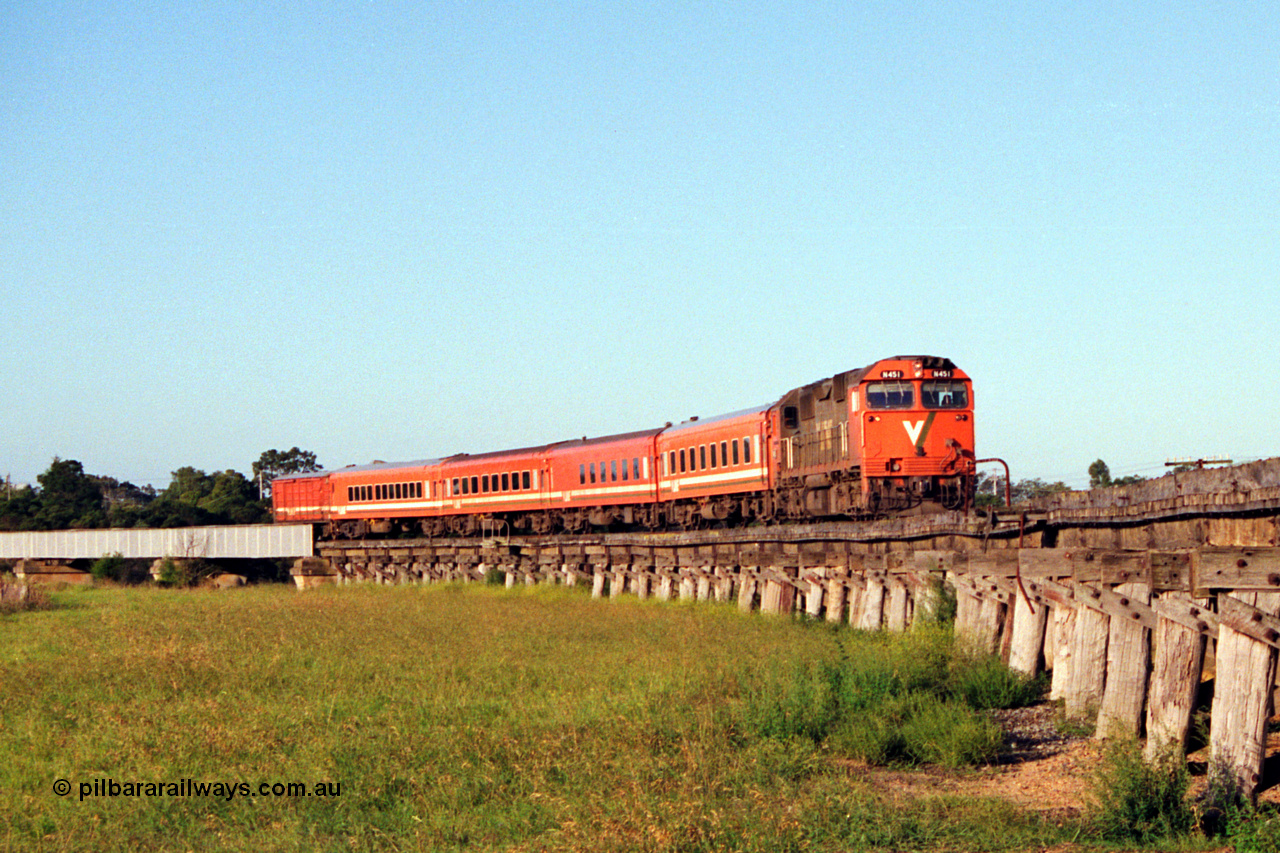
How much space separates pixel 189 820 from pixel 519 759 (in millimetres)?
2723

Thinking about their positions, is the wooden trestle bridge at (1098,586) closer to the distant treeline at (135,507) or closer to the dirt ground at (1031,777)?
the dirt ground at (1031,777)

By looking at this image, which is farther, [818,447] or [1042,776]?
[818,447]

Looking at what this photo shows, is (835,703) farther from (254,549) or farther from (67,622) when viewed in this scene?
(254,549)

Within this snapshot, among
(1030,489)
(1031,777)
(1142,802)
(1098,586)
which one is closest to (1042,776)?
(1031,777)

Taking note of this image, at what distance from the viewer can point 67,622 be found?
1071 inches

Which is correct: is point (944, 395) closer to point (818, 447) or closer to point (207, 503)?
point (818, 447)

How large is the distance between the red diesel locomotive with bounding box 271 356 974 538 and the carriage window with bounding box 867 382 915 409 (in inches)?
0.8

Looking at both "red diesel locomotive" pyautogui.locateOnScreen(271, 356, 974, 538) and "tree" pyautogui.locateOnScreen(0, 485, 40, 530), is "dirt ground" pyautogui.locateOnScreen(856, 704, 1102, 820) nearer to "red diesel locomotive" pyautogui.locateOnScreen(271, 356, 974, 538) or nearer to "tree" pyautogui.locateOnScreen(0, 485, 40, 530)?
"red diesel locomotive" pyautogui.locateOnScreen(271, 356, 974, 538)

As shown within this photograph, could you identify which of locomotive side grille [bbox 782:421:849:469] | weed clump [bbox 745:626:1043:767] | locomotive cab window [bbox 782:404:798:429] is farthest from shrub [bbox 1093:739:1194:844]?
locomotive cab window [bbox 782:404:798:429]

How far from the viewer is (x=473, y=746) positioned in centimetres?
1165

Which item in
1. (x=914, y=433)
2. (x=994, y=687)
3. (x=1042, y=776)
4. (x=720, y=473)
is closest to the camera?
(x=1042, y=776)

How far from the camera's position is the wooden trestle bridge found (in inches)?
354

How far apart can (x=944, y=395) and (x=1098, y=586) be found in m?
15.3

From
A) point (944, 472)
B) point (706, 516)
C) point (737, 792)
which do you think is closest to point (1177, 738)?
point (737, 792)
